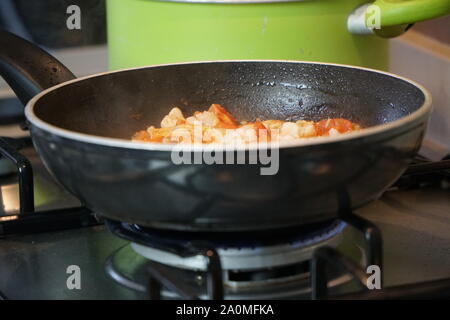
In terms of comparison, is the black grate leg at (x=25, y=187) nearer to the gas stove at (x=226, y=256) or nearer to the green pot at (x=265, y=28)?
the gas stove at (x=226, y=256)

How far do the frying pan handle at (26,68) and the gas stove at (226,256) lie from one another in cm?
8

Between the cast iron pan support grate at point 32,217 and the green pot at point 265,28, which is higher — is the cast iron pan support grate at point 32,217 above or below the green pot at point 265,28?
below

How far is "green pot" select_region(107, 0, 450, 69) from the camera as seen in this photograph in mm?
949

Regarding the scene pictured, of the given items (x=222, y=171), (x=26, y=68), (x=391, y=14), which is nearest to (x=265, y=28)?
(x=391, y=14)

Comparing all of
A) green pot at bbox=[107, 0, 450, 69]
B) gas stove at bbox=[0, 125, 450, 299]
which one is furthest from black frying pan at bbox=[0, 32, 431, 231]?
green pot at bbox=[107, 0, 450, 69]

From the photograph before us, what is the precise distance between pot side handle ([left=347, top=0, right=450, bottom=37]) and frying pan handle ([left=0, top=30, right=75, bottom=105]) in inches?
13.7

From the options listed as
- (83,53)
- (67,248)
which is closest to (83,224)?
(67,248)

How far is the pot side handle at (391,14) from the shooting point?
916 mm

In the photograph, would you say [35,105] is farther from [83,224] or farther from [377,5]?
[377,5]

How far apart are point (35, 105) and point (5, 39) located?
0.25 metres

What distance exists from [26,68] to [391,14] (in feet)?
1.37

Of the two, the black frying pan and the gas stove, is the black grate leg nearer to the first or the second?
the gas stove

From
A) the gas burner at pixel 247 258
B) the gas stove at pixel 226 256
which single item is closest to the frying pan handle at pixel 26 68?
the gas stove at pixel 226 256

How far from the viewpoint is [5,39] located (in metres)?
0.97
